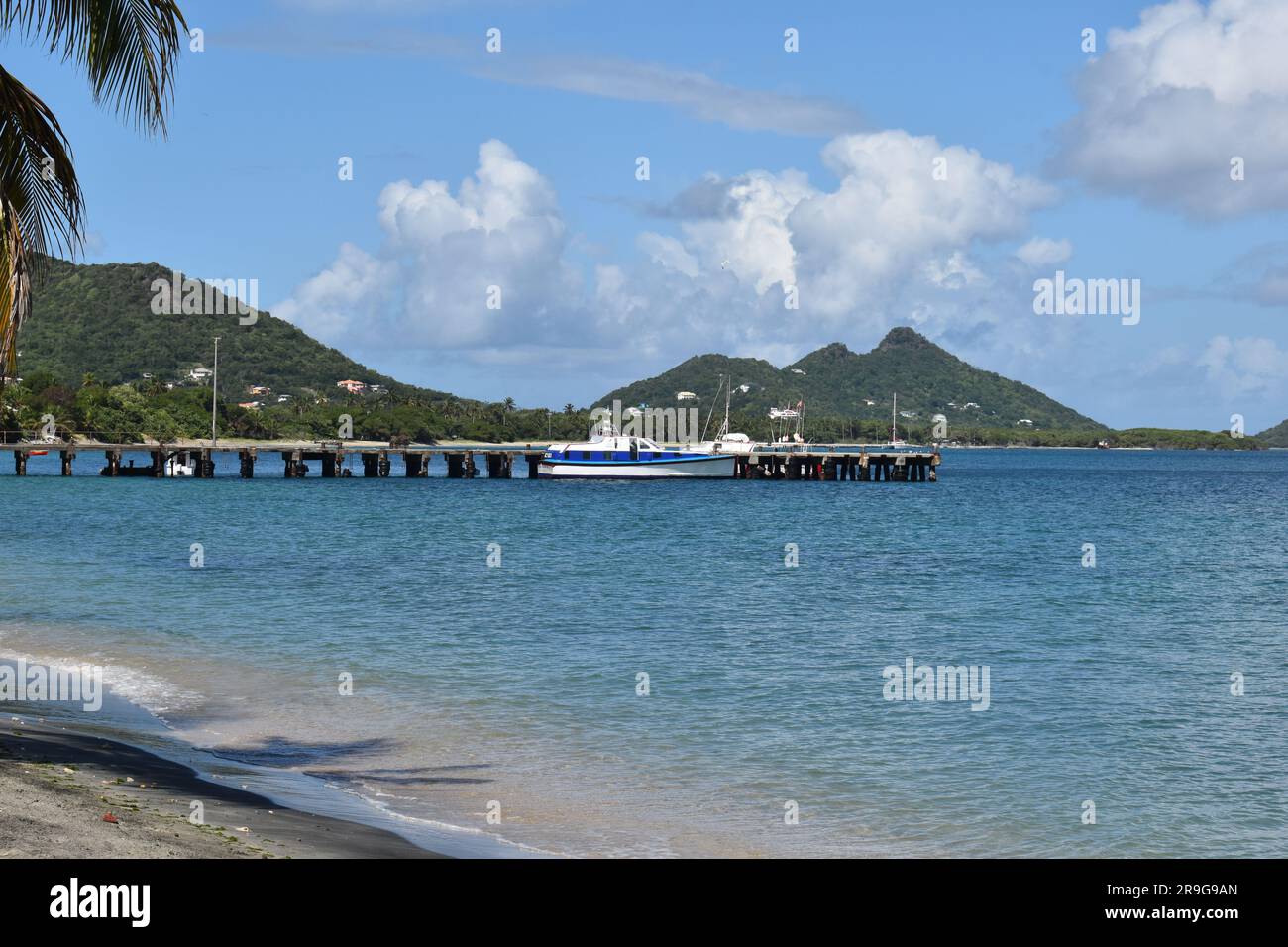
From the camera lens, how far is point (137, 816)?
9680mm

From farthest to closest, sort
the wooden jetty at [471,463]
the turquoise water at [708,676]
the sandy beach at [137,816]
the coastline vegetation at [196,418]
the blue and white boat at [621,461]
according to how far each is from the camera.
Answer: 1. the coastline vegetation at [196,418]
2. the blue and white boat at [621,461]
3. the wooden jetty at [471,463]
4. the turquoise water at [708,676]
5. the sandy beach at [137,816]

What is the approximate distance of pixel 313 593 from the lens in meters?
31.2

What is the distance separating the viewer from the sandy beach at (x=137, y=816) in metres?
8.56

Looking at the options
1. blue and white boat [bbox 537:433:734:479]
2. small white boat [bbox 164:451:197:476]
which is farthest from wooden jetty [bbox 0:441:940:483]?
blue and white boat [bbox 537:433:734:479]

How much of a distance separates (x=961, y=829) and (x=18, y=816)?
8.24 metres

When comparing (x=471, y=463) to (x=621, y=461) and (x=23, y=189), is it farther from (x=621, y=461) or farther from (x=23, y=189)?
(x=23, y=189)

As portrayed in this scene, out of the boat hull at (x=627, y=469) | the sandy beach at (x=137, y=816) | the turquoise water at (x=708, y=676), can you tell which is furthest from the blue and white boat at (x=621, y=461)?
the sandy beach at (x=137, y=816)

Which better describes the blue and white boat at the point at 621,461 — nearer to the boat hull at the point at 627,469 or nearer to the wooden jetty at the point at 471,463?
the boat hull at the point at 627,469

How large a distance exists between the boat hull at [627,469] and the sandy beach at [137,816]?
86.3 meters

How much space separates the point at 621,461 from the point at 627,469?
0.80 meters

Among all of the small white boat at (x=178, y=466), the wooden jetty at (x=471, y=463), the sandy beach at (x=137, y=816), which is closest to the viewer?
the sandy beach at (x=137, y=816)

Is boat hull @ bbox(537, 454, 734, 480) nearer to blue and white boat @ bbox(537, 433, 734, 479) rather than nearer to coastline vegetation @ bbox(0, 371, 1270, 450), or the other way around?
blue and white boat @ bbox(537, 433, 734, 479)
